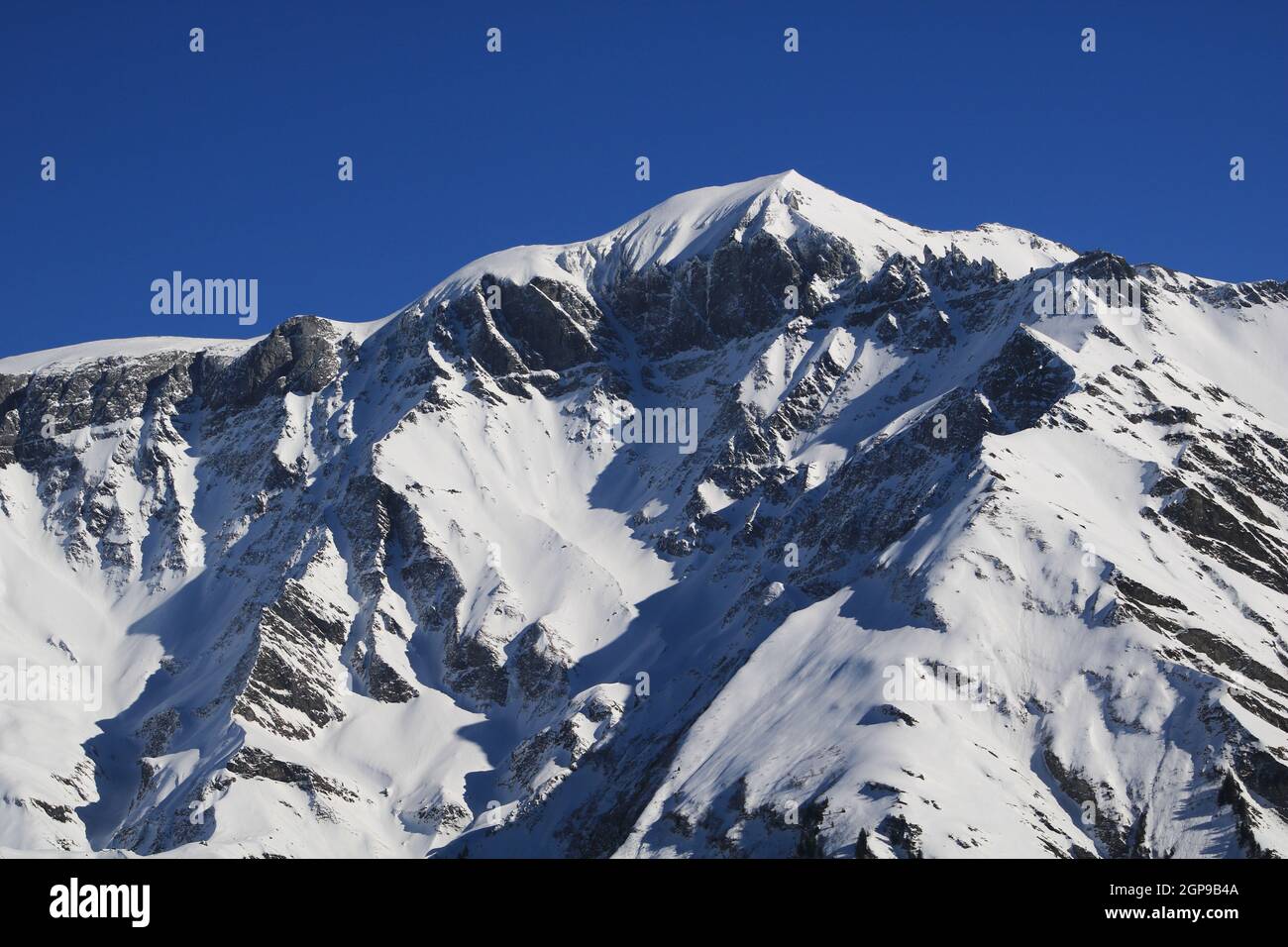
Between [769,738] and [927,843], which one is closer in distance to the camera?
[927,843]
